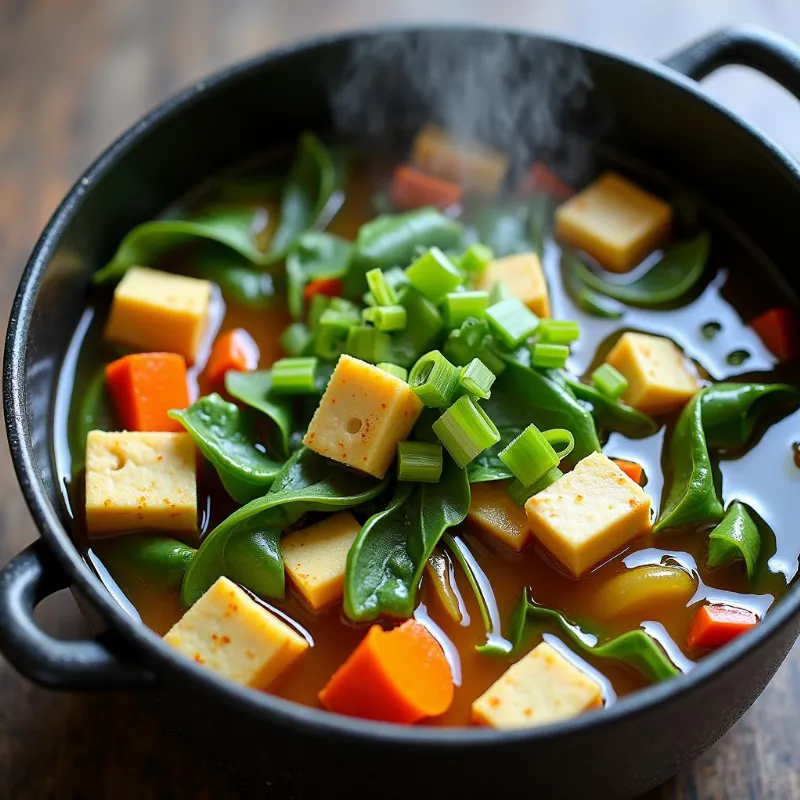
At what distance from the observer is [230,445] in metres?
2.62

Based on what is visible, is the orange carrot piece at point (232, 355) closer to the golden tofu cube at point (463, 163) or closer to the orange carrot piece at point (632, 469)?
the golden tofu cube at point (463, 163)

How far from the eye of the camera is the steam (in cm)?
315

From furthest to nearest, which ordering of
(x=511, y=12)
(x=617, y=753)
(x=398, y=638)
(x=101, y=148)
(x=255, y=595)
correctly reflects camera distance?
(x=511, y=12), (x=101, y=148), (x=255, y=595), (x=398, y=638), (x=617, y=753)

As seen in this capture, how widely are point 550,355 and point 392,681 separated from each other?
893mm

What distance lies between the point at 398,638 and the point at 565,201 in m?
1.60

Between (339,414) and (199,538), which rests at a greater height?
(339,414)

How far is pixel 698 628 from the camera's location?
7.68 ft

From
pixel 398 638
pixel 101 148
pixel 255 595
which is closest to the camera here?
pixel 398 638

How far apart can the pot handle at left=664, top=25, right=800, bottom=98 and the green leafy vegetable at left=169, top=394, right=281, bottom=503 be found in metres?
1.61

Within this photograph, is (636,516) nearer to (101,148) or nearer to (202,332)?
(202,332)

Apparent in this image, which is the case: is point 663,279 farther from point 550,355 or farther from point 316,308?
point 316,308

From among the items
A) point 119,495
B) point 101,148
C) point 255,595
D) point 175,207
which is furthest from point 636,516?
point 101,148

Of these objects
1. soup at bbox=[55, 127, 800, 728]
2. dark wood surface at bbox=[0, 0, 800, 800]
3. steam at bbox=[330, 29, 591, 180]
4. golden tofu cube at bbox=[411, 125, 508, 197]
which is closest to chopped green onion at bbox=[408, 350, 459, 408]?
soup at bbox=[55, 127, 800, 728]

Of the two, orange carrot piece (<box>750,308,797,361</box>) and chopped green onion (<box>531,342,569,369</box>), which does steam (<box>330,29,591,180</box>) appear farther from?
chopped green onion (<box>531,342,569,369</box>)
